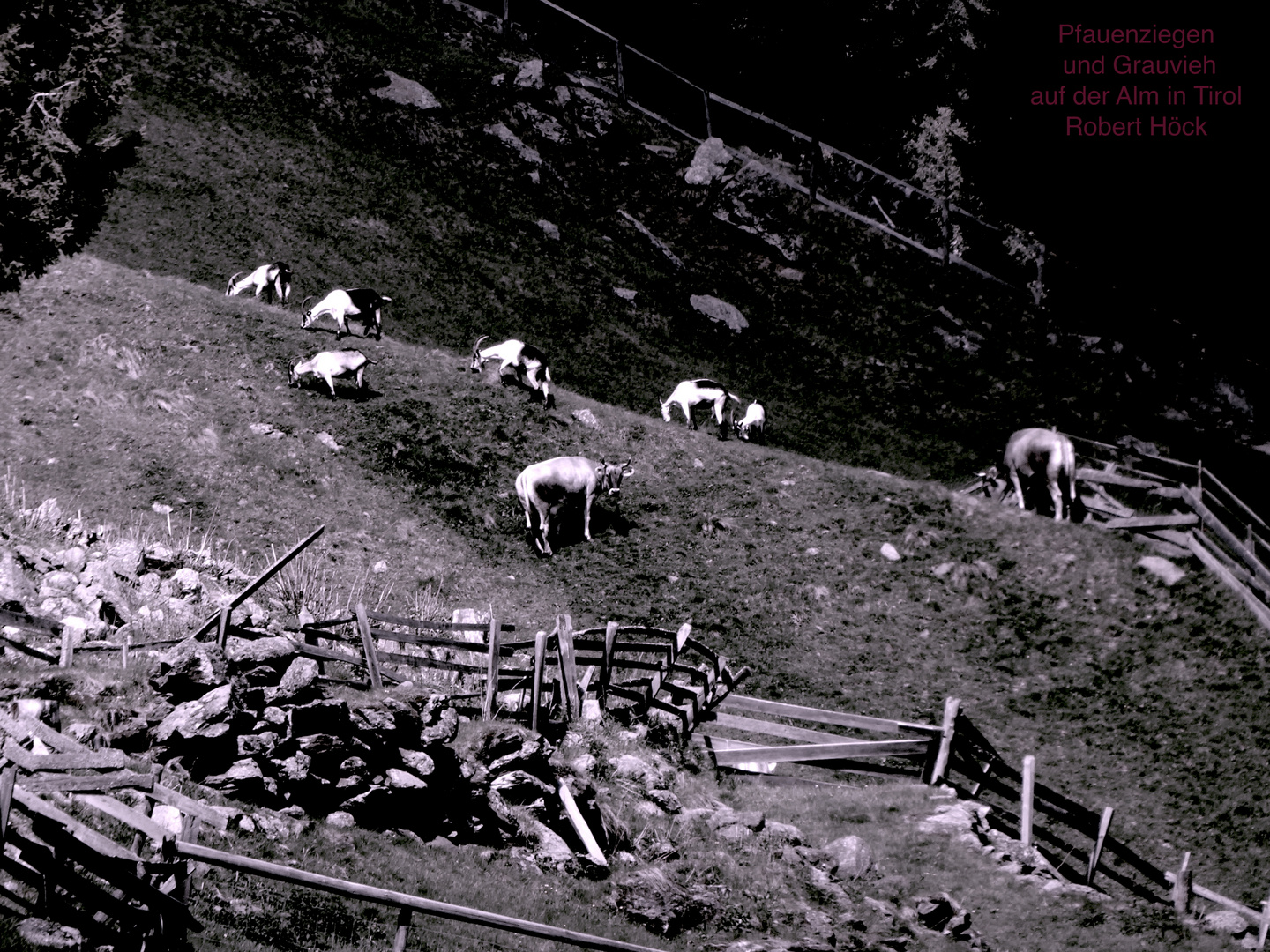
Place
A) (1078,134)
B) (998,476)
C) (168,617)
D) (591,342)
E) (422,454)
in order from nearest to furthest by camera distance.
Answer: (168,617) → (422,454) → (998,476) → (591,342) → (1078,134)

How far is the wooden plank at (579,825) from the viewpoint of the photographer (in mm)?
11039

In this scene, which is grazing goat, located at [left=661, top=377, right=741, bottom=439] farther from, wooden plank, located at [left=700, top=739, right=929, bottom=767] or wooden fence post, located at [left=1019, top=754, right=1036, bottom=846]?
wooden fence post, located at [left=1019, top=754, right=1036, bottom=846]

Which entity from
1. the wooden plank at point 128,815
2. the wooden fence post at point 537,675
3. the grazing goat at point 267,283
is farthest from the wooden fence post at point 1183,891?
the grazing goat at point 267,283

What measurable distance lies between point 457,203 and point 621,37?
62.7ft

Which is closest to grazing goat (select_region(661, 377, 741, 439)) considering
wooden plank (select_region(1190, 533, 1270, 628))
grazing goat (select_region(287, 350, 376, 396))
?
grazing goat (select_region(287, 350, 376, 396))

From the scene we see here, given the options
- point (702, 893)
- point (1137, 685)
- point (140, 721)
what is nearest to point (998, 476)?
point (1137, 685)

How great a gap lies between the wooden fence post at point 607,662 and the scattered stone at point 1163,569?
12502 millimetres

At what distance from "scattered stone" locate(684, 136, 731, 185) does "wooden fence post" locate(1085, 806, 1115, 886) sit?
33.2 m

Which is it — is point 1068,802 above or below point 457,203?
below

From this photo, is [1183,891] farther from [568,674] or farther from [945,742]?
[568,674]

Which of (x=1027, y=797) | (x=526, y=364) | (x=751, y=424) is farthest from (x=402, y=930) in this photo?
(x=751, y=424)

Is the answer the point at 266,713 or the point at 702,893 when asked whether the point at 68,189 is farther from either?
the point at 702,893

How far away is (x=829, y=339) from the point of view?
121ft

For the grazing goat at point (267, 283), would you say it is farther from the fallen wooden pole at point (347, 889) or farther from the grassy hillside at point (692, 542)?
the fallen wooden pole at point (347, 889)
